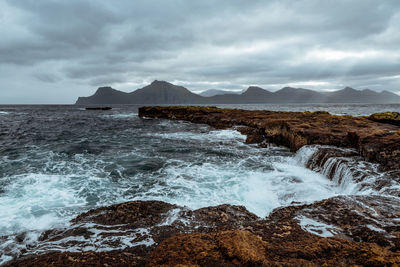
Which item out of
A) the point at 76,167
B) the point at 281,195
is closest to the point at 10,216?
the point at 76,167

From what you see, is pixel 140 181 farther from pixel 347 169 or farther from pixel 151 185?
pixel 347 169

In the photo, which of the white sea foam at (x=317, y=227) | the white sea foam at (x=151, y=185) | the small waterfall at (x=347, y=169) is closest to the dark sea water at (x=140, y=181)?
the white sea foam at (x=151, y=185)

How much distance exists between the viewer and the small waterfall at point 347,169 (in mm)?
7287

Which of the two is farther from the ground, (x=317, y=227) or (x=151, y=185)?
(x=317, y=227)

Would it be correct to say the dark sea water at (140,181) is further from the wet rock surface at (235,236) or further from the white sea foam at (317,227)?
the white sea foam at (317,227)

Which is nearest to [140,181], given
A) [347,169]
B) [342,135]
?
[347,169]

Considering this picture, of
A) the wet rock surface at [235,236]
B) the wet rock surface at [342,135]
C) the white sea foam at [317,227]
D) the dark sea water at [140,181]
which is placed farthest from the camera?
the wet rock surface at [342,135]

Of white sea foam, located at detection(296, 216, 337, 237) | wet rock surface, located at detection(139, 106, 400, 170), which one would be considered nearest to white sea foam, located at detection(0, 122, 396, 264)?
white sea foam, located at detection(296, 216, 337, 237)

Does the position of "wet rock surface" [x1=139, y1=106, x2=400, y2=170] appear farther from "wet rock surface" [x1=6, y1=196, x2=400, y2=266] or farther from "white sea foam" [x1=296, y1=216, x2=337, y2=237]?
"white sea foam" [x1=296, y1=216, x2=337, y2=237]

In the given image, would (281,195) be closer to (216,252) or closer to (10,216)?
(216,252)

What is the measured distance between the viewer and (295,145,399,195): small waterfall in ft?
23.9

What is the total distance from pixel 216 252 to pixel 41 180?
9400 mm

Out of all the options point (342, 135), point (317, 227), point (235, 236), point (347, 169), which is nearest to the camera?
point (235, 236)

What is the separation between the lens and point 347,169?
28.6ft
